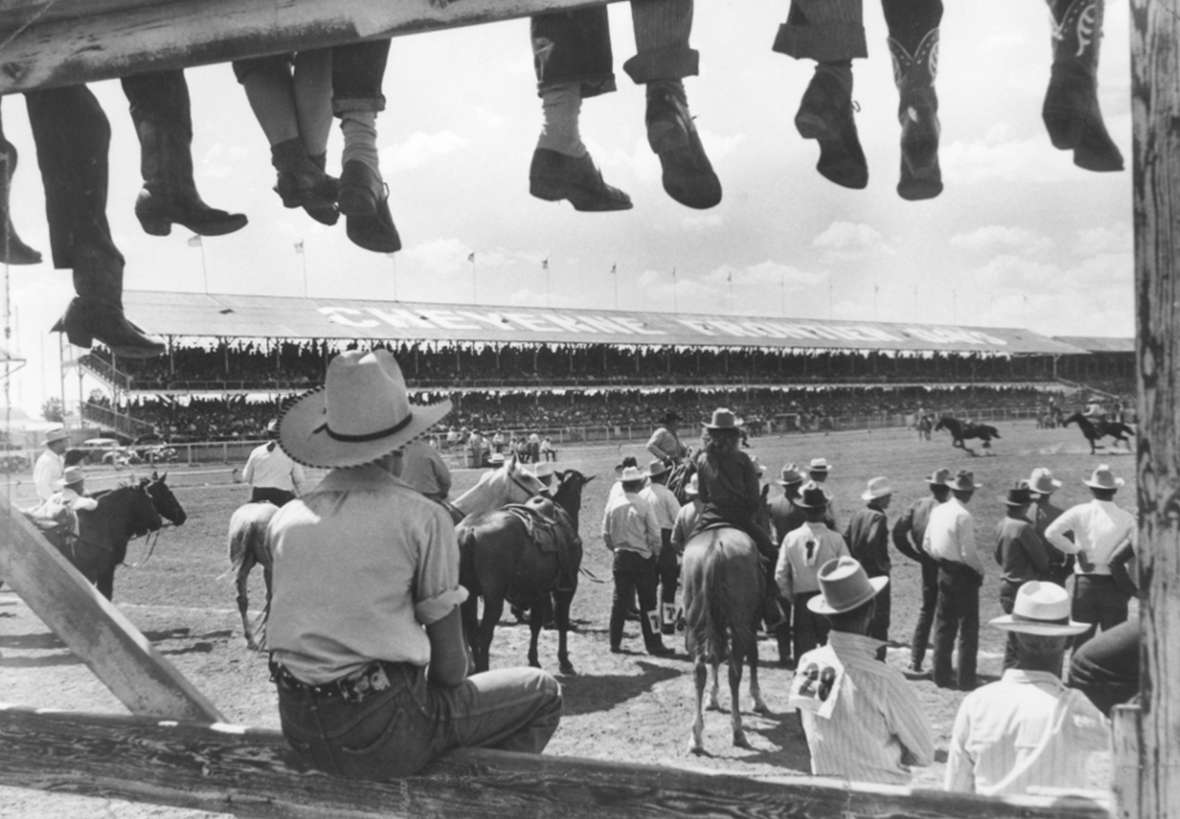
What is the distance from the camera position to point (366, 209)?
293 cm

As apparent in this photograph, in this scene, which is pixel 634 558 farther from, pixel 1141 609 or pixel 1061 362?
pixel 1061 362

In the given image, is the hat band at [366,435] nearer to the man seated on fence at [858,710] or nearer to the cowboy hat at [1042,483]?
the man seated on fence at [858,710]

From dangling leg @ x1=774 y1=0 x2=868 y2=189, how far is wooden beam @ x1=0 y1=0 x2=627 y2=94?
0.50 metres

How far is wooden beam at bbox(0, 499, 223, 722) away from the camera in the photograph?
2.92 m

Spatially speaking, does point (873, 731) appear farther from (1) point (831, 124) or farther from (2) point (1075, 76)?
(2) point (1075, 76)

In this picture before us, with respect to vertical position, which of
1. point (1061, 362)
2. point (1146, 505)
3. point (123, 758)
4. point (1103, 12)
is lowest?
point (1061, 362)

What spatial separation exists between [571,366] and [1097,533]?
38009mm

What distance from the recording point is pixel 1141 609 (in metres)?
1.80

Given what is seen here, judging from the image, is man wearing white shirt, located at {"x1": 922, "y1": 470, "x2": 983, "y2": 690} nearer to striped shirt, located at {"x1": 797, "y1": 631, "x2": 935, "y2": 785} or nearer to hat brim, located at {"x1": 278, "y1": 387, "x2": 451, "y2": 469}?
striped shirt, located at {"x1": 797, "y1": 631, "x2": 935, "y2": 785}

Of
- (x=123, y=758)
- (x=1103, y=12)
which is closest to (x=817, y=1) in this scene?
(x=1103, y=12)

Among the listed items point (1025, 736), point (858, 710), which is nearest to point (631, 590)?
point (858, 710)

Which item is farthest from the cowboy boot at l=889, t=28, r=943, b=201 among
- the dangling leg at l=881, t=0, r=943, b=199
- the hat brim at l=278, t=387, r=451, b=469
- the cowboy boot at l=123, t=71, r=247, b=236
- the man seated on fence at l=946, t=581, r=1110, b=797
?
the cowboy boot at l=123, t=71, r=247, b=236

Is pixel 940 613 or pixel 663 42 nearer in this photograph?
pixel 663 42

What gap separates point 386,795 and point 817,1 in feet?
7.00
